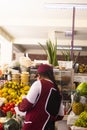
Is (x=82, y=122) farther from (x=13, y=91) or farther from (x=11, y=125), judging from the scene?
(x=13, y=91)

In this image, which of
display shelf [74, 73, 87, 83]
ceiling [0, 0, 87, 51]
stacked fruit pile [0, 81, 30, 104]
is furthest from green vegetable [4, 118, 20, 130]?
ceiling [0, 0, 87, 51]

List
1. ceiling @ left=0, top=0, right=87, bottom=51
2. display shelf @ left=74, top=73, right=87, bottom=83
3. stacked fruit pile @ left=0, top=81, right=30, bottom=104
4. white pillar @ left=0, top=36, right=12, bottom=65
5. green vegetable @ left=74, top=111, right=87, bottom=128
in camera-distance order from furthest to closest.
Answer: white pillar @ left=0, top=36, right=12, bottom=65 → ceiling @ left=0, top=0, right=87, bottom=51 → display shelf @ left=74, top=73, right=87, bottom=83 → stacked fruit pile @ left=0, top=81, right=30, bottom=104 → green vegetable @ left=74, top=111, right=87, bottom=128

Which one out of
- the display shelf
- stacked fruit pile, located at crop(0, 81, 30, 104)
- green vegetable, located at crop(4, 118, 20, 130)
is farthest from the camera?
the display shelf

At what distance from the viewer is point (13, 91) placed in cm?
461

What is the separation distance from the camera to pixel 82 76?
5809mm

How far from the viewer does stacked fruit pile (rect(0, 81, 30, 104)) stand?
447cm

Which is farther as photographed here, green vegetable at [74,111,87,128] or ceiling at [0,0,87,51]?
ceiling at [0,0,87,51]

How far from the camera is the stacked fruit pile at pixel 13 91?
14.7 feet

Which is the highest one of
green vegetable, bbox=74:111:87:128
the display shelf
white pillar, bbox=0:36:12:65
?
white pillar, bbox=0:36:12:65

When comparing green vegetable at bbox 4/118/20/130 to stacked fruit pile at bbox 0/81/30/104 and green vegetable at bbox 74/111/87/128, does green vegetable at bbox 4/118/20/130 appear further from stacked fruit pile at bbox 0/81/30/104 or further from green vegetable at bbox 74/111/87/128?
stacked fruit pile at bbox 0/81/30/104

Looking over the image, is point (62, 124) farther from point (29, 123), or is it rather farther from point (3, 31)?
point (3, 31)

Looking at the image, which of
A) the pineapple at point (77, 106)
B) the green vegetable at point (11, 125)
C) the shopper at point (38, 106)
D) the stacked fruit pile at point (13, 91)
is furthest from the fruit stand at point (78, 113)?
the stacked fruit pile at point (13, 91)

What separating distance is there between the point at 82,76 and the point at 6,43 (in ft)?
23.3

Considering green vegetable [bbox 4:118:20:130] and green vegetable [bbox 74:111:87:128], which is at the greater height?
green vegetable [bbox 74:111:87:128]
